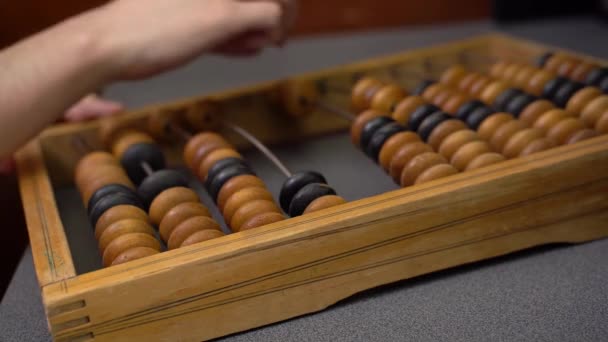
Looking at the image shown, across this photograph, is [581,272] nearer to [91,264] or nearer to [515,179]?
[515,179]

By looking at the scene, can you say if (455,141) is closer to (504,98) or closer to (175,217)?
(504,98)

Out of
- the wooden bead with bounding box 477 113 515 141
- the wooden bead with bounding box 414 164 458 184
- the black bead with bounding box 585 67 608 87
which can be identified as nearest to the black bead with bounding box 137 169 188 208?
the wooden bead with bounding box 414 164 458 184

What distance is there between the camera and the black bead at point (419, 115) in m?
1.13

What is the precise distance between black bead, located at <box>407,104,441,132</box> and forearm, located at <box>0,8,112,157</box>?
48 centimetres

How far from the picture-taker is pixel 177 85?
6.13ft

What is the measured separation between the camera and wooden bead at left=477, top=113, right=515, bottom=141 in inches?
42.1

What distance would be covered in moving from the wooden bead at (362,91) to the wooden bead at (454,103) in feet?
0.43

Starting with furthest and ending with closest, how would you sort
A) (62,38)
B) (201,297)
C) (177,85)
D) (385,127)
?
(177,85) < (385,127) < (62,38) < (201,297)

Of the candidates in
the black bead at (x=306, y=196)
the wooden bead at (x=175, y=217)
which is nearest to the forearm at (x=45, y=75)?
the wooden bead at (x=175, y=217)

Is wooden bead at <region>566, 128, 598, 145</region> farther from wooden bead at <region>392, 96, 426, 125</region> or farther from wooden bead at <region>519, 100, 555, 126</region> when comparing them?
wooden bead at <region>392, 96, 426, 125</region>

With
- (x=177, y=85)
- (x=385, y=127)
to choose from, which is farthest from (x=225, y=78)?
(x=385, y=127)

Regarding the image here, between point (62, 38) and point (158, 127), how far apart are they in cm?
35

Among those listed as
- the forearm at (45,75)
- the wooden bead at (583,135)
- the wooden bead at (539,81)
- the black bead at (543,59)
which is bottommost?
the wooden bead at (583,135)

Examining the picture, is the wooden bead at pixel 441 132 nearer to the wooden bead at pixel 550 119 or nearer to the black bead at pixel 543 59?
the wooden bead at pixel 550 119
